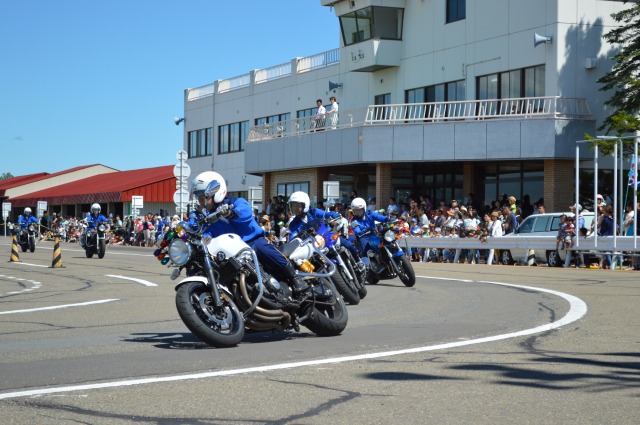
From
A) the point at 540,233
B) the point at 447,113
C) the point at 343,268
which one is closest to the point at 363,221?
the point at 343,268

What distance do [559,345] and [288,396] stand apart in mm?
3799

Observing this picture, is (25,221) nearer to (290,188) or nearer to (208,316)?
(290,188)

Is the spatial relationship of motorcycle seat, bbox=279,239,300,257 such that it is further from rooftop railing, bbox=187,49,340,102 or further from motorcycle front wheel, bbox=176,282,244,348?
rooftop railing, bbox=187,49,340,102

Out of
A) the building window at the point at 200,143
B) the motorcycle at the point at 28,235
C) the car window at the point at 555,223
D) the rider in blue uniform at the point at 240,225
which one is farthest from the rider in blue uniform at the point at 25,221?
the rider in blue uniform at the point at 240,225

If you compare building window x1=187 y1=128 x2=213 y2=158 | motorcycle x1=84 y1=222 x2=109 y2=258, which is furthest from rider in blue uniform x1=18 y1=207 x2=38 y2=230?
building window x1=187 y1=128 x2=213 y2=158

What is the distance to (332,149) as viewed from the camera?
44.1 m

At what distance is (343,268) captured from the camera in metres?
14.8

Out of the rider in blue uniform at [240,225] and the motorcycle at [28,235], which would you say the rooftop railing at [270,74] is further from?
the rider in blue uniform at [240,225]

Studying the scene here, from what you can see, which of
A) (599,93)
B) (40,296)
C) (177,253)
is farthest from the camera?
(599,93)

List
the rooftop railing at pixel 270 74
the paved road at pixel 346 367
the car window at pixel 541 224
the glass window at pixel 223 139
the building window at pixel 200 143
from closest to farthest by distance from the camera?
the paved road at pixel 346 367 → the car window at pixel 541 224 → the rooftop railing at pixel 270 74 → the glass window at pixel 223 139 → the building window at pixel 200 143

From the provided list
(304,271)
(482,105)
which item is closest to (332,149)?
(482,105)

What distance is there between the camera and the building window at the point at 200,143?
64.9m

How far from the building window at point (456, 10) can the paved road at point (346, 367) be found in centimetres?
2836

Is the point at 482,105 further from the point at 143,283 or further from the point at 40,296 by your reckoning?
the point at 40,296
